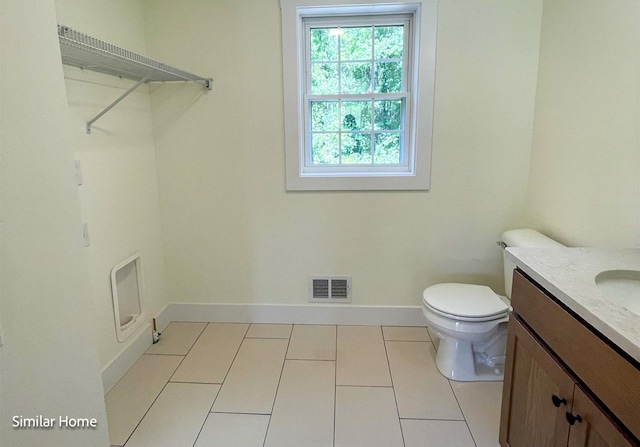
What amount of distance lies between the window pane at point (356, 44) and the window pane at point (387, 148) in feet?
1.68

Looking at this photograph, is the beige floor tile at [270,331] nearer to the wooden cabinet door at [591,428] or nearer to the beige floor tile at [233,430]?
the beige floor tile at [233,430]

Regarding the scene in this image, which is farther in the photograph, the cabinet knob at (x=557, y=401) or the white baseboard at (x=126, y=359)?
the white baseboard at (x=126, y=359)

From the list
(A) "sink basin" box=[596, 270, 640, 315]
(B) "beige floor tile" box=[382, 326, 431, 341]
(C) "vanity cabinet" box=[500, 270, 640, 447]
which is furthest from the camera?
(B) "beige floor tile" box=[382, 326, 431, 341]

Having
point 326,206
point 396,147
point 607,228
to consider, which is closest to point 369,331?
point 326,206

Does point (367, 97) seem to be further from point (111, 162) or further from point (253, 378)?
point (253, 378)

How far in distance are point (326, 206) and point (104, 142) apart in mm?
1322

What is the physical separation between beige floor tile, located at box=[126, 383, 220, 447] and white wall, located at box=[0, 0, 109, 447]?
518 mm

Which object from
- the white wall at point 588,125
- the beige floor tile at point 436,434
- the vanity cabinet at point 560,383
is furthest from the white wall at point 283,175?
the vanity cabinet at point 560,383

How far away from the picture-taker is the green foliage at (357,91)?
2467 mm

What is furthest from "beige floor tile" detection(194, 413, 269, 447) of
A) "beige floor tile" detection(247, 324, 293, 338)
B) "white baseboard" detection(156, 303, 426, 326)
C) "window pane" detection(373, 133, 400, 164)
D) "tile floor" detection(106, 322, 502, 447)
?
"window pane" detection(373, 133, 400, 164)

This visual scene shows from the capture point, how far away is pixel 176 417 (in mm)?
1830

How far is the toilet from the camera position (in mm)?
1978

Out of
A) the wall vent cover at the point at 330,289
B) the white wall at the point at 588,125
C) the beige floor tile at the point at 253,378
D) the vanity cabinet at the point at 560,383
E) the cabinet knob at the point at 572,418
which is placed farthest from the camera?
the wall vent cover at the point at 330,289

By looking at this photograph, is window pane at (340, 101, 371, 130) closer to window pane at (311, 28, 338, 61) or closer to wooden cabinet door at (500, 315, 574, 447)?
window pane at (311, 28, 338, 61)
